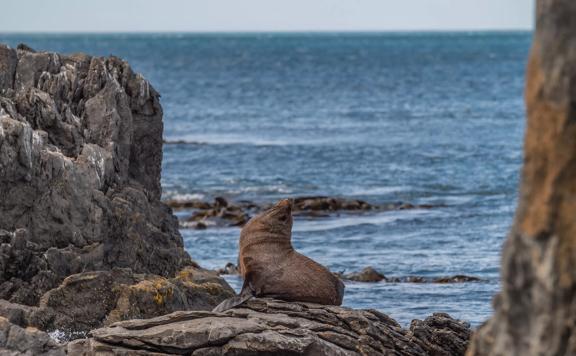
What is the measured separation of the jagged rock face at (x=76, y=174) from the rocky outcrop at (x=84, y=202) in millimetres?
14

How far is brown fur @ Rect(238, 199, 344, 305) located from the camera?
12.3m

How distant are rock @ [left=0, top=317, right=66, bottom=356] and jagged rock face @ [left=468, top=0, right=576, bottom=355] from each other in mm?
6016

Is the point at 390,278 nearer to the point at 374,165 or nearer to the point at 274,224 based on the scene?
the point at 274,224

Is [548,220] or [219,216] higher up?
[548,220]

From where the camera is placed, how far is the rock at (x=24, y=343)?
10.4 m

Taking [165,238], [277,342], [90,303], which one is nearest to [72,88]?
[165,238]

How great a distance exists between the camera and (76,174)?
15.0 m

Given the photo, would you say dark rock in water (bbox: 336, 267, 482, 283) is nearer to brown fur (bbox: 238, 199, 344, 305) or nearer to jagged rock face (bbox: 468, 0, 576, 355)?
brown fur (bbox: 238, 199, 344, 305)

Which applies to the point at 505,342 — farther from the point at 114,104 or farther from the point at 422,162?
the point at 422,162

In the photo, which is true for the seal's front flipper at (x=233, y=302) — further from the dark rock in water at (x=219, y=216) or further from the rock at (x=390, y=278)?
the dark rock in water at (x=219, y=216)

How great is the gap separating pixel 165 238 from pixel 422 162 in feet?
93.7

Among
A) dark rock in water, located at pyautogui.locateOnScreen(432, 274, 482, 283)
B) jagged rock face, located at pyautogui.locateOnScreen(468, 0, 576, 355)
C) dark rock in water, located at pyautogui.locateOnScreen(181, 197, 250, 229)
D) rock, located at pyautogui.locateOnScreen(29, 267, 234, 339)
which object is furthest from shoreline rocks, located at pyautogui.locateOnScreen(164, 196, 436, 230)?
jagged rock face, located at pyautogui.locateOnScreen(468, 0, 576, 355)

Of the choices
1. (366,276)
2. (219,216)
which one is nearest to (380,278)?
(366,276)

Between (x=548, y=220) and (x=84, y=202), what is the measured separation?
1036 cm
